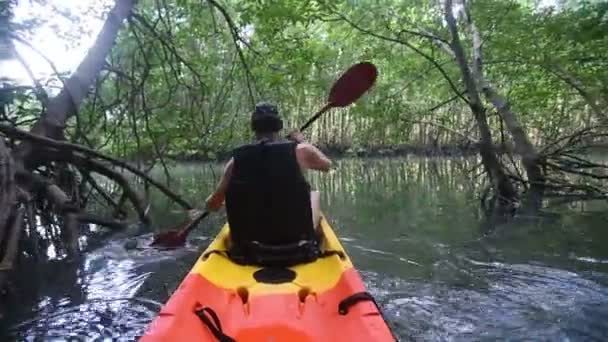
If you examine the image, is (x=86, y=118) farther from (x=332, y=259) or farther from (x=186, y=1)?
(x=332, y=259)

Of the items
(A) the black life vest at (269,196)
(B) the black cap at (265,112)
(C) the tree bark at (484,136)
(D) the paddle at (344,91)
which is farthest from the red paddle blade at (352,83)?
(C) the tree bark at (484,136)

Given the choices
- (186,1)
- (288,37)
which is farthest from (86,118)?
(288,37)

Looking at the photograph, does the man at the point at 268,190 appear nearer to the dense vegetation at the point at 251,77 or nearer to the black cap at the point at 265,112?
the black cap at the point at 265,112

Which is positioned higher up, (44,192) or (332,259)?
(44,192)

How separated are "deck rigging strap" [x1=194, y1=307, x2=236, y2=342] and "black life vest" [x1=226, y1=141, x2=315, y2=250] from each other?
84 centimetres

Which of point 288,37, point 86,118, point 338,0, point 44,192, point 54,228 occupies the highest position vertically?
point 338,0

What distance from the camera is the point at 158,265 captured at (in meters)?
5.79

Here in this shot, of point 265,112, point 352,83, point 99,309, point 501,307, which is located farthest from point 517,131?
point 99,309

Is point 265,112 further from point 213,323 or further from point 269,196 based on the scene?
point 213,323

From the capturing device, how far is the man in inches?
135

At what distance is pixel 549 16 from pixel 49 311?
7026 mm

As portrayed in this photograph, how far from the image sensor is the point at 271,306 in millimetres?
2949

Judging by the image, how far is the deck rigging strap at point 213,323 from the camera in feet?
8.61

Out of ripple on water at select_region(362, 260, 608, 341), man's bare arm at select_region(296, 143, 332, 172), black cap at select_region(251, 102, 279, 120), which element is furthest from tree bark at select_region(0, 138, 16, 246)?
ripple on water at select_region(362, 260, 608, 341)
